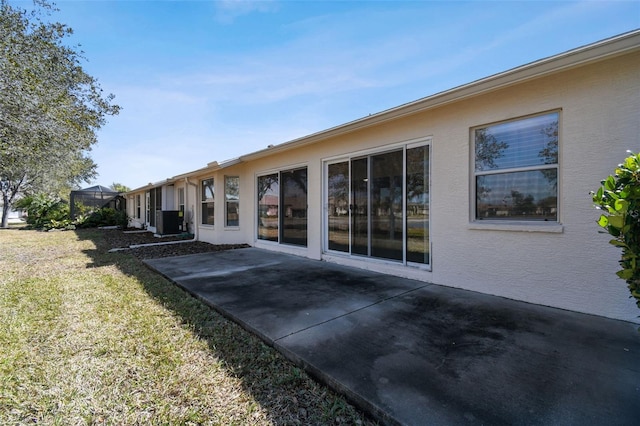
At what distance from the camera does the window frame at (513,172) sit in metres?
3.60

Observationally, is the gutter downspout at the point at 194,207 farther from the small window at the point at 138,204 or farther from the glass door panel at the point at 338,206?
the small window at the point at 138,204

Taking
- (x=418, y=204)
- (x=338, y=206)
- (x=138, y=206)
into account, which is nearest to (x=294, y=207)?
(x=338, y=206)

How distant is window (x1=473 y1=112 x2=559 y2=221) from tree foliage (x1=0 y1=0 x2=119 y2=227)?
34.3 feet

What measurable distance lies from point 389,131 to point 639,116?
3169mm

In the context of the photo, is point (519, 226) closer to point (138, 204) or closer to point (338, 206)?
point (338, 206)

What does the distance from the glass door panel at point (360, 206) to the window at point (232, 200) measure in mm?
5119

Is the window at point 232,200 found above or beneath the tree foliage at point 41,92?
beneath

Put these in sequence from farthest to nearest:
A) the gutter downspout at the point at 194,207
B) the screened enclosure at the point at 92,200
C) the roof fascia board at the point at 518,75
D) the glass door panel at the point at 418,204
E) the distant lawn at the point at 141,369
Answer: the screened enclosure at the point at 92,200 → the gutter downspout at the point at 194,207 → the glass door panel at the point at 418,204 → the roof fascia board at the point at 518,75 → the distant lawn at the point at 141,369

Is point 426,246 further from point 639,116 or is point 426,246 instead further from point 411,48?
point 411,48

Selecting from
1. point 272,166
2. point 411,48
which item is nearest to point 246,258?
point 272,166

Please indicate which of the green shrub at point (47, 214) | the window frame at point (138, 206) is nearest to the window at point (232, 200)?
the window frame at point (138, 206)

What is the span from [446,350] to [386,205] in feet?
10.4

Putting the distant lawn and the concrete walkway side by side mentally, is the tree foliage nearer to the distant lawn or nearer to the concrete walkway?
the distant lawn

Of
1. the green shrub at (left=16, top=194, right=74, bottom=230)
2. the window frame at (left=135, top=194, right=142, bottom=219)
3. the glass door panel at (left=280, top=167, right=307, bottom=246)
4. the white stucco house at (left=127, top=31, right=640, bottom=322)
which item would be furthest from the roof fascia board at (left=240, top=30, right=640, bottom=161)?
the green shrub at (left=16, top=194, right=74, bottom=230)
